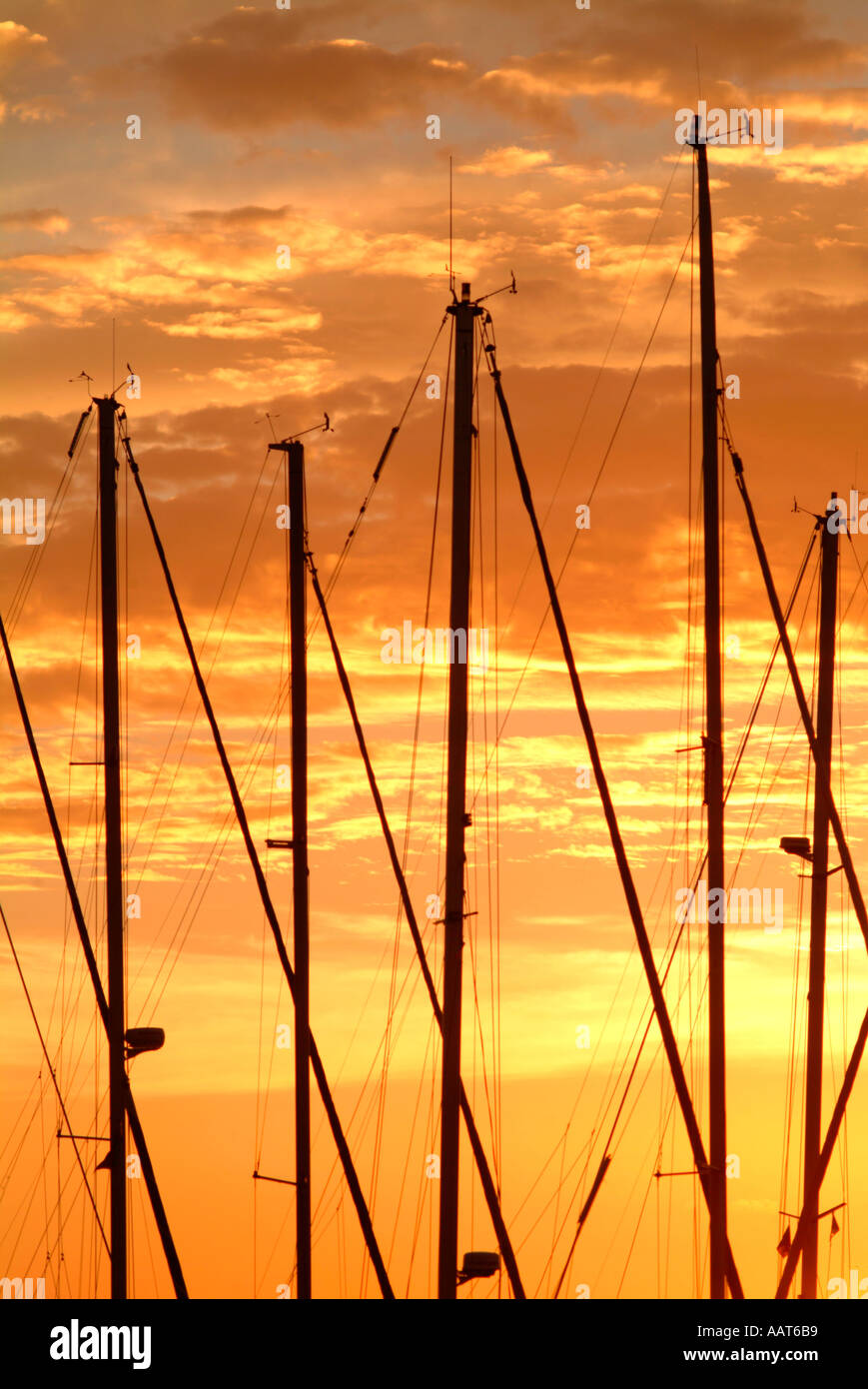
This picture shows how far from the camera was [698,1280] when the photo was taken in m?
39.8

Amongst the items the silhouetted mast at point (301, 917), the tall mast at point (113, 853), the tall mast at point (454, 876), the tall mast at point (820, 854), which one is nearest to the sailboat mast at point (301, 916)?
the silhouetted mast at point (301, 917)

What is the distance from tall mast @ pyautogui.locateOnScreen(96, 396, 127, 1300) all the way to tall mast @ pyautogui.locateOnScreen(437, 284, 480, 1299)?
25.6 ft

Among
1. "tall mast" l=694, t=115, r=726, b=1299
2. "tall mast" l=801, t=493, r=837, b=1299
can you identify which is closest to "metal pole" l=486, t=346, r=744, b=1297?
"tall mast" l=694, t=115, r=726, b=1299

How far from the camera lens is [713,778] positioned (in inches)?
1576

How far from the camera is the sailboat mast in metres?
44.0

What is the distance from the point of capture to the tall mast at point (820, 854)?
44.6 m

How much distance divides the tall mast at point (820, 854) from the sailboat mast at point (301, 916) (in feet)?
30.2

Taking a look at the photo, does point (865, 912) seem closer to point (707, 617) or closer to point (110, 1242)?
point (707, 617)

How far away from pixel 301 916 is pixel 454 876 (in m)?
7.95

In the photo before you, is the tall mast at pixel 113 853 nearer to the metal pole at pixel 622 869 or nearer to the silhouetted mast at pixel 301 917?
the silhouetted mast at pixel 301 917

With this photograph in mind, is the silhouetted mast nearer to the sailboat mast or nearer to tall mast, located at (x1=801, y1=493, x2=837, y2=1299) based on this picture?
the sailboat mast
